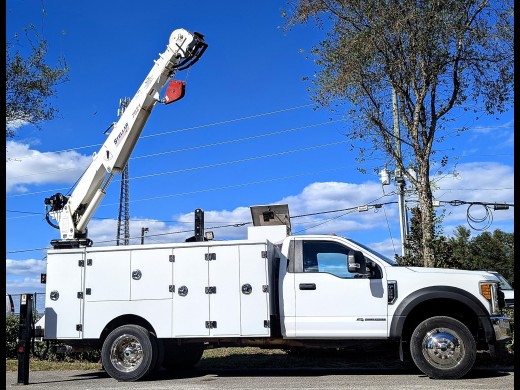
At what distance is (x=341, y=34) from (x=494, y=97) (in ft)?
12.9

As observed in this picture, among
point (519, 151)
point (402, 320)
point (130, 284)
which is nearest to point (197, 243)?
point (130, 284)

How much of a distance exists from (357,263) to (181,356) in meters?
4.01

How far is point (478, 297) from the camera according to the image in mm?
9414

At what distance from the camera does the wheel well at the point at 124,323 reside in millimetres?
10438

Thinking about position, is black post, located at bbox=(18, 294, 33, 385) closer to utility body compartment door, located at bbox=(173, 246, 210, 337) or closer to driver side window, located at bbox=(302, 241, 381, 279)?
utility body compartment door, located at bbox=(173, 246, 210, 337)

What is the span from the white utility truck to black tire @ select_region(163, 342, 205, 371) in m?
0.07

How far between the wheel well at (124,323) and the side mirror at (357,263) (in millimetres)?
3525

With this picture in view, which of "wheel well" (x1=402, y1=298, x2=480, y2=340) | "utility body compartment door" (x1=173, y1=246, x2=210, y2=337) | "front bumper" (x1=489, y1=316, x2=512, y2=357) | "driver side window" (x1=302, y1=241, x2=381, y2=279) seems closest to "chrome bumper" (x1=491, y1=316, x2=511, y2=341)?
"front bumper" (x1=489, y1=316, x2=512, y2=357)

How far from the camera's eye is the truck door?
973 cm

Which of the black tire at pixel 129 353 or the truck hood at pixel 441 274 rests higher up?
the truck hood at pixel 441 274

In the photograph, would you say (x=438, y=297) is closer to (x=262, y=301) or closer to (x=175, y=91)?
(x=262, y=301)

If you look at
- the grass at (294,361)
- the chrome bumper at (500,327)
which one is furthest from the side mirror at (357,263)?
the grass at (294,361)

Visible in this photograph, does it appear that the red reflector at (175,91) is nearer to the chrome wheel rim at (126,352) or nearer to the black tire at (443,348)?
the chrome wheel rim at (126,352)

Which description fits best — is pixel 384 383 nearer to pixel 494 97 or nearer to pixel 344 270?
pixel 344 270
